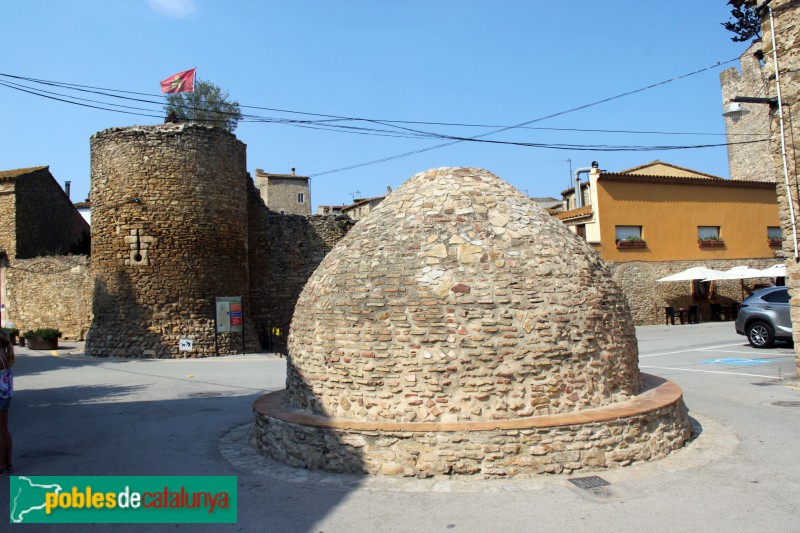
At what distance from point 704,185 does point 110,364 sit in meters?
25.2

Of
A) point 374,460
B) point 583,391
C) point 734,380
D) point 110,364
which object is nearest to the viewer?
point 374,460

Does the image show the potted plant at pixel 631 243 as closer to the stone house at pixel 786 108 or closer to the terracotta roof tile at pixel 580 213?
the terracotta roof tile at pixel 580 213

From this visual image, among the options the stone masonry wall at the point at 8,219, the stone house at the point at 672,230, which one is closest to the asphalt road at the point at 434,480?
the stone house at the point at 672,230

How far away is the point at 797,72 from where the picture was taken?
1018cm

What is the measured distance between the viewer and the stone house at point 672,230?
2616cm

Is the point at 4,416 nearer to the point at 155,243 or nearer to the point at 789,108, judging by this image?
the point at 789,108

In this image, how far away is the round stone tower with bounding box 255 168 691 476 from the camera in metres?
5.52

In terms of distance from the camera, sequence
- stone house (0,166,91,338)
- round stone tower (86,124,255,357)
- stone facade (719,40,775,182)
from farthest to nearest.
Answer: stone facade (719,40,775,182)
stone house (0,166,91,338)
round stone tower (86,124,255,357)

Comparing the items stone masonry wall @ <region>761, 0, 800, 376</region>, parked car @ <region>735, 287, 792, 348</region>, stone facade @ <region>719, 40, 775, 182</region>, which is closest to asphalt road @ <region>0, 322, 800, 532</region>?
stone masonry wall @ <region>761, 0, 800, 376</region>

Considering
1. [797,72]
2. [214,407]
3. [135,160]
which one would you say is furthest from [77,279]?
[797,72]

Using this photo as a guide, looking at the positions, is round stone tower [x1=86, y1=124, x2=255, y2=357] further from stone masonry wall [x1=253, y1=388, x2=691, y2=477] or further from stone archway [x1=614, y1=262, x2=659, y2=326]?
stone archway [x1=614, y1=262, x2=659, y2=326]

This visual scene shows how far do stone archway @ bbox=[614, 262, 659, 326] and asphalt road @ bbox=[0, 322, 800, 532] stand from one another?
14156 mm

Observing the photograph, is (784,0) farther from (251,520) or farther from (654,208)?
(654,208)

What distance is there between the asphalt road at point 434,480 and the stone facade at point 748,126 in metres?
29.0
